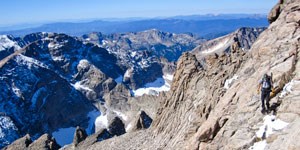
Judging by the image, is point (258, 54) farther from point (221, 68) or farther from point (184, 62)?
point (184, 62)

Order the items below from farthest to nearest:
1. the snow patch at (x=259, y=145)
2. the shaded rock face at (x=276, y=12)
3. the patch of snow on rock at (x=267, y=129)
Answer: the shaded rock face at (x=276, y=12) → the patch of snow on rock at (x=267, y=129) → the snow patch at (x=259, y=145)

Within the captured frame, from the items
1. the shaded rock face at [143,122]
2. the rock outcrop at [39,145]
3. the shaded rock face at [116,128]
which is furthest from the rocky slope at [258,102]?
the shaded rock face at [116,128]

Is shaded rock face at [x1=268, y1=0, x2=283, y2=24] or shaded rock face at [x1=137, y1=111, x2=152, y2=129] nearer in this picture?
shaded rock face at [x1=268, y1=0, x2=283, y2=24]

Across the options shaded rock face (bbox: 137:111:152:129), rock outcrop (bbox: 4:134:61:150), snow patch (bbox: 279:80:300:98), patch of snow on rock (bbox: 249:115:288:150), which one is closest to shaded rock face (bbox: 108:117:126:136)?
shaded rock face (bbox: 137:111:152:129)

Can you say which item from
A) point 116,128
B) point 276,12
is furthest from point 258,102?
point 116,128

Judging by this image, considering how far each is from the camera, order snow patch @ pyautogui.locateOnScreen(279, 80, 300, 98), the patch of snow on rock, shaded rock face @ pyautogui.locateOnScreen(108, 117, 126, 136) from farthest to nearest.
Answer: shaded rock face @ pyautogui.locateOnScreen(108, 117, 126, 136)
snow patch @ pyautogui.locateOnScreen(279, 80, 300, 98)
the patch of snow on rock

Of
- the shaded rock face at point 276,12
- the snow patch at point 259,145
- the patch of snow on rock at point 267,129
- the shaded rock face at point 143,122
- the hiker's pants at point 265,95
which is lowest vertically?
the shaded rock face at point 143,122

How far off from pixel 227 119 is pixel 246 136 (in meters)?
3.66

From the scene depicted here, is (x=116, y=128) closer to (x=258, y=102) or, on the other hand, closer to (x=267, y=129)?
(x=258, y=102)

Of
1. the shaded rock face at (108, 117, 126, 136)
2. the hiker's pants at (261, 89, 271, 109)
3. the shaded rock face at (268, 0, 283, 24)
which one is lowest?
the shaded rock face at (108, 117, 126, 136)

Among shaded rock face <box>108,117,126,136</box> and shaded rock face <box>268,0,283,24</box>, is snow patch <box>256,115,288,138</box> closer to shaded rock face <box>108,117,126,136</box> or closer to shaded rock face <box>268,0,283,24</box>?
shaded rock face <box>268,0,283,24</box>

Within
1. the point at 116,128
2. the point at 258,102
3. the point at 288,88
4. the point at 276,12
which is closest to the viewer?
the point at 288,88

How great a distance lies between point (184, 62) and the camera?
82.3 meters

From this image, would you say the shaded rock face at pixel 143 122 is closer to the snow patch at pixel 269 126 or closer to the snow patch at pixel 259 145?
the snow patch at pixel 269 126
